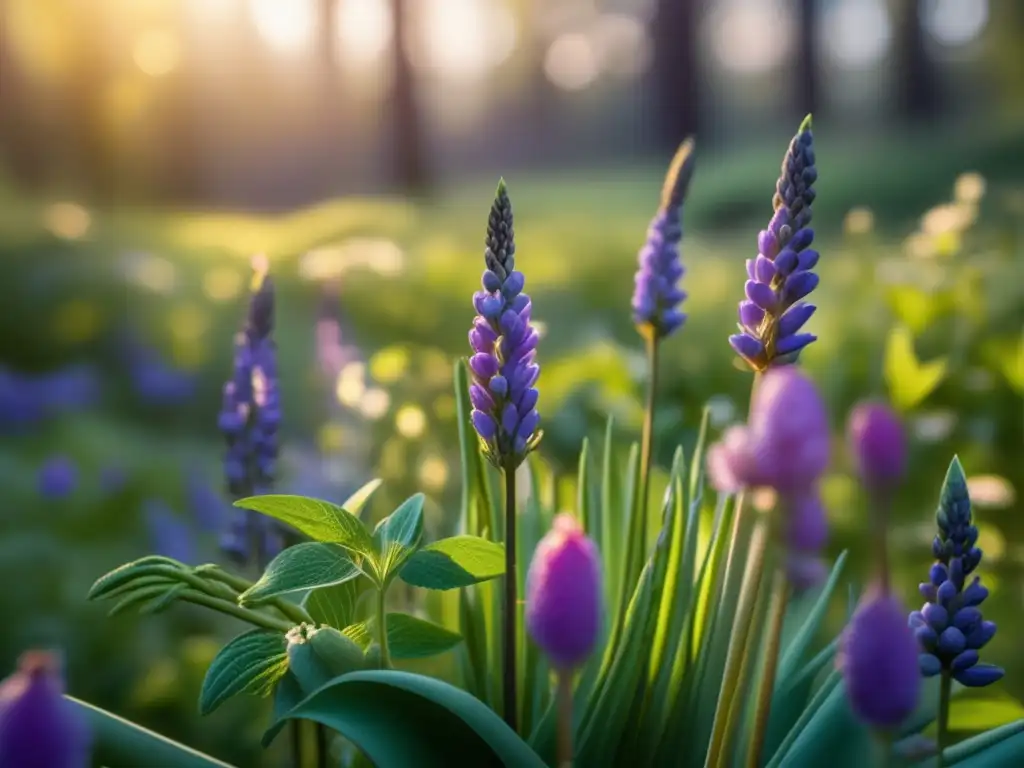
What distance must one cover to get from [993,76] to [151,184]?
68.7 ft

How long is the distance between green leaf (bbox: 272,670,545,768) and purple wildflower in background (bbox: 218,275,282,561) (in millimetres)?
609

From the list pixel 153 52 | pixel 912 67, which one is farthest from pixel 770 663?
pixel 912 67

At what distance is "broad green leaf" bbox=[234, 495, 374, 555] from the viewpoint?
108 centimetres

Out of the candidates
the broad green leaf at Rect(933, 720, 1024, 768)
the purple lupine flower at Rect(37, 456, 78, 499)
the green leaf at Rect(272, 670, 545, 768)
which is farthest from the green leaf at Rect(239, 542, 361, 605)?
the purple lupine flower at Rect(37, 456, 78, 499)

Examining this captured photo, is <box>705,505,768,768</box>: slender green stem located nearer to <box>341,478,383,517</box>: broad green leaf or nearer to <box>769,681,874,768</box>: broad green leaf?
<box>769,681,874,768</box>: broad green leaf

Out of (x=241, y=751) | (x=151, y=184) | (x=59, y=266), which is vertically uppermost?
(x=151, y=184)

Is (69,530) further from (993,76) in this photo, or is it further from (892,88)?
(993,76)

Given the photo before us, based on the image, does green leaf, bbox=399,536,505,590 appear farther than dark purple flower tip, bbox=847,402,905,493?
Yes

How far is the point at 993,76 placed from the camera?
26219 millimetres

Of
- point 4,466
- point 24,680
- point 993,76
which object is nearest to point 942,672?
point 24,680

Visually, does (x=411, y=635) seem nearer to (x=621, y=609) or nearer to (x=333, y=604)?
(x=333, y=604)

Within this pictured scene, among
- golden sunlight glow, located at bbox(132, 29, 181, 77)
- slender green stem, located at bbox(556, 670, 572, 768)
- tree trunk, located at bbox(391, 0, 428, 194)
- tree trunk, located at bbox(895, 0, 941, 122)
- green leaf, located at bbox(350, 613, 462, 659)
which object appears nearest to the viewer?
slender green stem, located at bbox(556, 670, 572, 768)

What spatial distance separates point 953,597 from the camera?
3.64 feet

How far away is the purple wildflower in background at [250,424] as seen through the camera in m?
1.62
